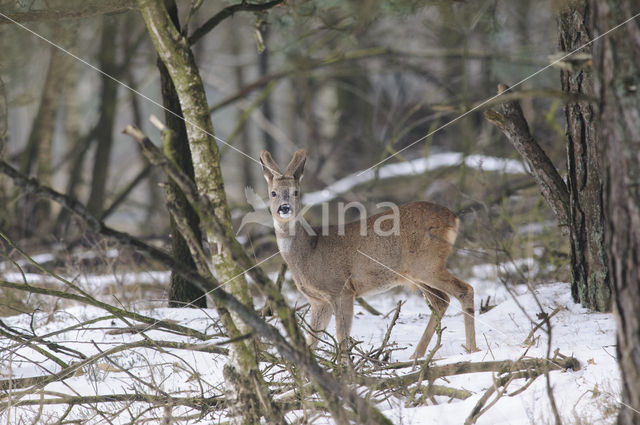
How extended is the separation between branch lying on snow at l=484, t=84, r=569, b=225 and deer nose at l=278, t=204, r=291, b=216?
173cm

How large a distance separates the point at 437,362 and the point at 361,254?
1.56 m

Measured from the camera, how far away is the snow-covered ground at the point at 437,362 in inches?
136

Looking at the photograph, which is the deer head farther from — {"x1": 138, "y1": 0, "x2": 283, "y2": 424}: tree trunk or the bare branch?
{"x1": 138, "y1": 0, "x2": 283, "y2": 424}: tree trunk

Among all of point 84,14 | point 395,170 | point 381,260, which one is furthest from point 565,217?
point 395,170

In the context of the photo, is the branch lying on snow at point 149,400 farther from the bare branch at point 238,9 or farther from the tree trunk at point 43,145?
the tree trunk at point 43,145

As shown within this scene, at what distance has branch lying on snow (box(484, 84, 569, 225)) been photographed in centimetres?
490

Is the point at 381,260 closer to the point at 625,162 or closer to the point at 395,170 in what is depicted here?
the point at 625,162

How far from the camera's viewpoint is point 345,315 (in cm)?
529

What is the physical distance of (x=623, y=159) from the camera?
96.6 inches

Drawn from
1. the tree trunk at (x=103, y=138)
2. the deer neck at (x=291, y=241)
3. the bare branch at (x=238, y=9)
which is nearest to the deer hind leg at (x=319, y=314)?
the deer neck at (x=291, y=241)

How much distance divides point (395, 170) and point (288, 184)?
25.6 ft

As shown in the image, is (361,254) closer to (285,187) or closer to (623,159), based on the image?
(285,187)

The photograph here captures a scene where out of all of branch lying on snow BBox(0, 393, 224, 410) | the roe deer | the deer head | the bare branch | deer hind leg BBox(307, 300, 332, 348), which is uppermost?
the bare branch

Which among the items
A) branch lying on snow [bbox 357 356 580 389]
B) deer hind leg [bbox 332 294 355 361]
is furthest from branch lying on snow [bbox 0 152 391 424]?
deer hind leg [bbox 332 294 355 361]
